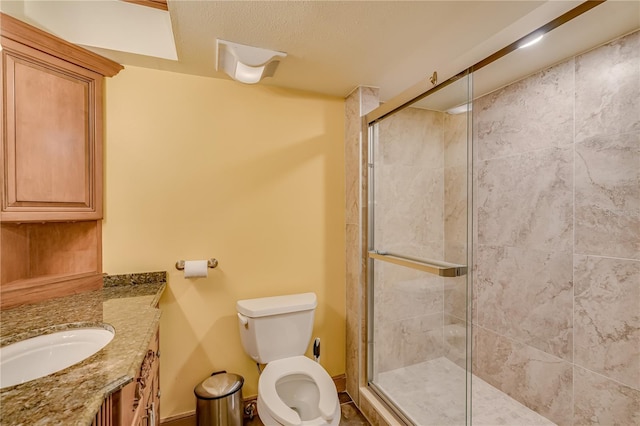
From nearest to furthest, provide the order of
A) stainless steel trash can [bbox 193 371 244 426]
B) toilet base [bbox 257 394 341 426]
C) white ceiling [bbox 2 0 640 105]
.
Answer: white ceiling [bbox 2 0 640 105], toilet base [bbox 257 394 341 426], stainless steel trash can [bbox 193 371 244 426]

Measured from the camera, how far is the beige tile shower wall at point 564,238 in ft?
4.74

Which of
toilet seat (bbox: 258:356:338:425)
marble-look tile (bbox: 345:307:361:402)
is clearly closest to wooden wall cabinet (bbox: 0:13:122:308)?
toilet seat (bbox: 258:356:338:425)

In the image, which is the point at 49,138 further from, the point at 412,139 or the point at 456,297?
the point at 456,297

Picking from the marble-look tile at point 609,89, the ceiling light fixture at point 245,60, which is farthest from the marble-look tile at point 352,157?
Result: the marble-look tile at point 609,89

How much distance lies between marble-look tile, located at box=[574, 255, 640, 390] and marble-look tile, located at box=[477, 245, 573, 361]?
0.06 metres

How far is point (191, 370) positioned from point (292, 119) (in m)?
1.73

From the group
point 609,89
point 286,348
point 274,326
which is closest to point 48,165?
point 274,326

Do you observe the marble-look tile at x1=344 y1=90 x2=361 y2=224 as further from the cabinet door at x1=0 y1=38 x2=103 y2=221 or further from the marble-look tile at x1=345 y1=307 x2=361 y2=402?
the cabinet door at x1=0 y1=38 x2=103 y2=221

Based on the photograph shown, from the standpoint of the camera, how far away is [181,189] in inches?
69.9

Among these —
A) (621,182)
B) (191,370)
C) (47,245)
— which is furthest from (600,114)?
(47,245)

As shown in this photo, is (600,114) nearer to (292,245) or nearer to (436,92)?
(436,92)

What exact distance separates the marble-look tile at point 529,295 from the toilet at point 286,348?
1282mm

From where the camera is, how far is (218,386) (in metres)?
1.66

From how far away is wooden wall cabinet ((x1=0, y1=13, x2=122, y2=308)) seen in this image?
1270 mm
